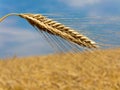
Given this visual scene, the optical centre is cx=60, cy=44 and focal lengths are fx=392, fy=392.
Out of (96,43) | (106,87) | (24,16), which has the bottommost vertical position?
(106,87)

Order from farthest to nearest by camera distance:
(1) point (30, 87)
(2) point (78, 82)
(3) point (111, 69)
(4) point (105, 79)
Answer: (3) point (111, 69) < (4) point (105, 79) < (2) point (78, 82) < (1) point (30, 87)

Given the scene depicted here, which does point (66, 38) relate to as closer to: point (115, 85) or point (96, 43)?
point (96, 43)

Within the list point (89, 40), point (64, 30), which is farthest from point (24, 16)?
point (89, 40)

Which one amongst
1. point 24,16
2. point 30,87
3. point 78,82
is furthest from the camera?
point 78,82

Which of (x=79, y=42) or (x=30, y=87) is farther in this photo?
(x=30, y=87)

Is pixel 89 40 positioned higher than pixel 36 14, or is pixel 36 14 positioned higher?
pixel 36 14

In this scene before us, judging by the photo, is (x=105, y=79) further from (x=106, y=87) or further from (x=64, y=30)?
(x=64, y=30)
